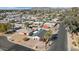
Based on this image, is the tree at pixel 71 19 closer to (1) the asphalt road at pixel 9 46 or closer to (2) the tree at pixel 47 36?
(2) the tree at pixel 47 36

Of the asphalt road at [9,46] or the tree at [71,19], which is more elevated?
the tree at [71,19]

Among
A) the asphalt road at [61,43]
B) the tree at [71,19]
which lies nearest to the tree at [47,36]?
the asphalt road at [61,43]

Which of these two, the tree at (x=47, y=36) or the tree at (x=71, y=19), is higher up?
the tree at (x=71, y=19)

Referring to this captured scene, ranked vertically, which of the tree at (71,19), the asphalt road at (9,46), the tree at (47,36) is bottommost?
the asphalt road at (9,46)

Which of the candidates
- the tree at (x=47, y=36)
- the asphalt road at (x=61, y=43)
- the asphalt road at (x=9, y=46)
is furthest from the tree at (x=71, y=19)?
the asphalt road at (x=9, y=46)

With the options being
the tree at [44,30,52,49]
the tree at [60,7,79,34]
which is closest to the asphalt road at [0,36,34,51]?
the tree at [44,30,52,49]

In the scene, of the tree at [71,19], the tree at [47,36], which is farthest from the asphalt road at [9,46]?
the tree at [71,19]

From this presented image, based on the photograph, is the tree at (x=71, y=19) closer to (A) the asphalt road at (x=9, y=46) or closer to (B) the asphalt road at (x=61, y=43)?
(B) the asphalt road at (x=61, y=43)

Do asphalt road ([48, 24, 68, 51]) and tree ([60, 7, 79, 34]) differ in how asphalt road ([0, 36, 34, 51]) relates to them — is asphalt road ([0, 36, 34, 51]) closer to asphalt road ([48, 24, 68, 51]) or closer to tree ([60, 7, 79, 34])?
asphalt road ([48, 24, 68, 51])
